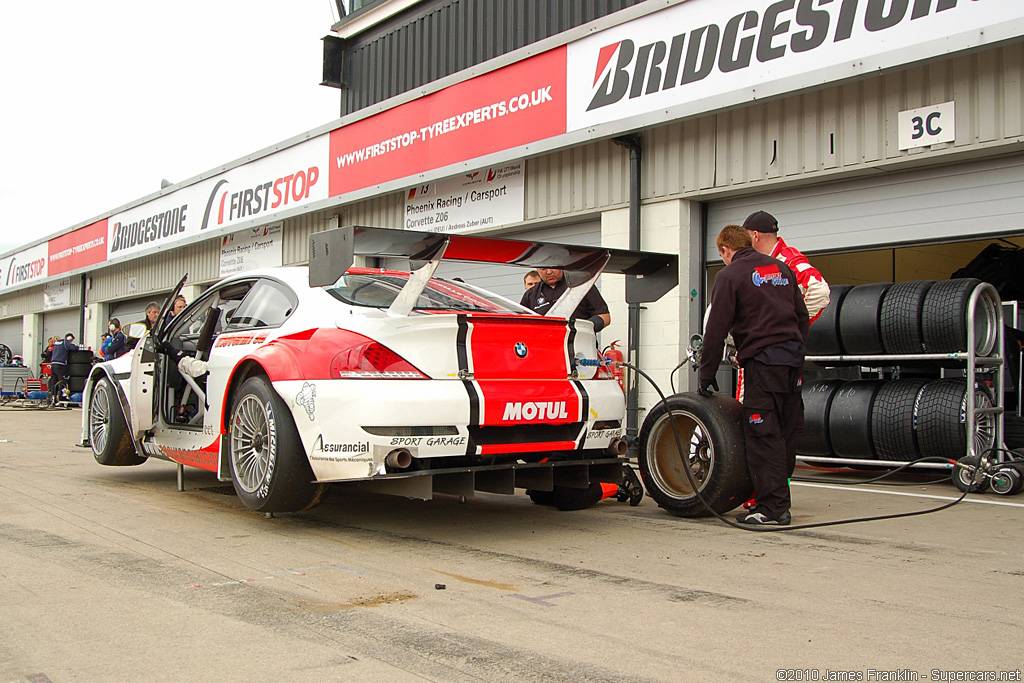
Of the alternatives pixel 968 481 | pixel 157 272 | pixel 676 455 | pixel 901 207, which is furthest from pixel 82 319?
pixel 968 481

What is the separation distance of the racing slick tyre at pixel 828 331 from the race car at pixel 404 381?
2372mm

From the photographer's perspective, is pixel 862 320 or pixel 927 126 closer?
pixel 862 320

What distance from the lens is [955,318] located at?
697cm

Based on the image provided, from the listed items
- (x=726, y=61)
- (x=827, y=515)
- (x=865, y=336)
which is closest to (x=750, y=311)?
(x=827, y=515)

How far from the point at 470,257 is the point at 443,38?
1247 cm

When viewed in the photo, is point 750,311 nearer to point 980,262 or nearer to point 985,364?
point 985,364

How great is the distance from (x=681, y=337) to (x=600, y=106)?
2.81 metres

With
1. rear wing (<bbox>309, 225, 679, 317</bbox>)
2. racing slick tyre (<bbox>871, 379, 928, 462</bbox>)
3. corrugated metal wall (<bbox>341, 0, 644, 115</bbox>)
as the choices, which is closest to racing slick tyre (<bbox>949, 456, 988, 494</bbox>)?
racing slick tyre (<bbox>871, 379, 928, 462</bbox>)

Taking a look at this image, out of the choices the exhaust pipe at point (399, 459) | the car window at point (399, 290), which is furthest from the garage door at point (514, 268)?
the exhaust pipe at point (399, 459)

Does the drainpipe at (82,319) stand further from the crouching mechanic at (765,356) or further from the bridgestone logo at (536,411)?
the crouching mechanic at (765,356)

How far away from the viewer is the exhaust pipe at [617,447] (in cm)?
539

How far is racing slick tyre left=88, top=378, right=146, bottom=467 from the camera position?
7.11m

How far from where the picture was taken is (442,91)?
13.3 metres

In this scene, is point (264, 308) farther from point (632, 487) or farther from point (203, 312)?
point (632, 487)
